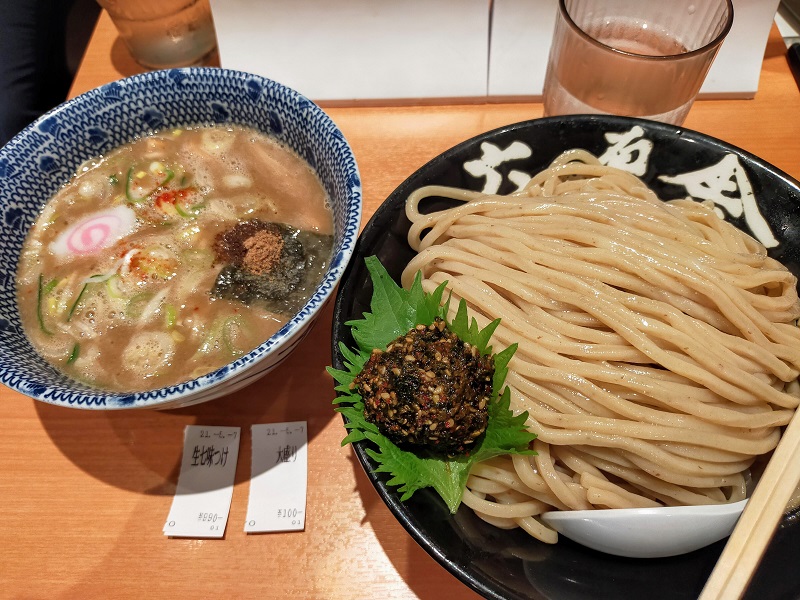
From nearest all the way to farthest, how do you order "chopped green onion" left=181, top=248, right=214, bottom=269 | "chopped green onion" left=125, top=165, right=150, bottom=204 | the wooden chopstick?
1. the wooden chopstick
2. "chopped green onion" left=181, top=248, right=214, bottom=269
3. "chopped green onion" left=125, top=165, right=150, bottom=204

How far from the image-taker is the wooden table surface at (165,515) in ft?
4.62

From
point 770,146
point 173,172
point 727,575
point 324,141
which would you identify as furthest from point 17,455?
point 770,146

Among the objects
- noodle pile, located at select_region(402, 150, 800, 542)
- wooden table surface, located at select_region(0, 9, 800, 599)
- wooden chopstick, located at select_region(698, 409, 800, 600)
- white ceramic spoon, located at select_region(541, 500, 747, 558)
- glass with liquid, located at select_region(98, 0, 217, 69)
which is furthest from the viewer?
glass with liquid, located at select_region(98, 0, 217, 69)

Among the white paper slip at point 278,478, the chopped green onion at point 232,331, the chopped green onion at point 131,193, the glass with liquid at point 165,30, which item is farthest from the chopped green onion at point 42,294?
the glass with liquid at point 165,30

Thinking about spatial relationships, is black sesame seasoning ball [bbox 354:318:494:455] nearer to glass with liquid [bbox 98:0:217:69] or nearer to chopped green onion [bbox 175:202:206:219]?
chopped green onion [bbox 175:202:206:219]

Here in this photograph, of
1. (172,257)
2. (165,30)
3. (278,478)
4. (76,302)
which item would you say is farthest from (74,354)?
(165,30)

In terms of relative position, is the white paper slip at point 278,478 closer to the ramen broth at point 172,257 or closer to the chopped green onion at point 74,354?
the ramen broth at point 172,257

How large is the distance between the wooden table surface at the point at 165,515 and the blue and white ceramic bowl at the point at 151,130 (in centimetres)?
36

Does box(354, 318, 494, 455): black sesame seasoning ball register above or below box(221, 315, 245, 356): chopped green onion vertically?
above

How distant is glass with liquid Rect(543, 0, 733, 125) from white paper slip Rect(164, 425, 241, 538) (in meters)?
1.58

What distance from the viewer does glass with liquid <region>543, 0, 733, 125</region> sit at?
1.73 meters

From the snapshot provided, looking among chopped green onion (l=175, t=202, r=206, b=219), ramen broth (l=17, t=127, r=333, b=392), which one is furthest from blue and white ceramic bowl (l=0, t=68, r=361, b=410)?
chopped green onion (l=175, t=202, r=206, b=219)

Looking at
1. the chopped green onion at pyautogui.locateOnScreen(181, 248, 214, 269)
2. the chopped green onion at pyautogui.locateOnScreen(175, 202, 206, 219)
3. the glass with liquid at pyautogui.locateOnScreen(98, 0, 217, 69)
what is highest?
the glass with liquid at pyautogui.locateOnScreen(98, 0, 217, 69)

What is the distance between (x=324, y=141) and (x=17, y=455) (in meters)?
1.27
